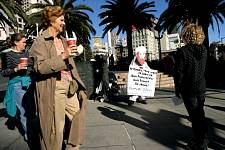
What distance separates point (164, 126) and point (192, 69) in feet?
7.60

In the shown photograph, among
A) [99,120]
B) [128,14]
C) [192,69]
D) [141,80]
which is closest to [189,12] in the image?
[128,14]

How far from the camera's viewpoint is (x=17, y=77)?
5.62 meters

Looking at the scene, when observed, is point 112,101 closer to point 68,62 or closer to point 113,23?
point 68,62

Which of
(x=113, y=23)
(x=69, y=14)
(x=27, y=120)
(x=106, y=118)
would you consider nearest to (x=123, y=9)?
(x=113, y=23)

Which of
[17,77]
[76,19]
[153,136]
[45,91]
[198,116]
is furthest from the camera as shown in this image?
[76,19]

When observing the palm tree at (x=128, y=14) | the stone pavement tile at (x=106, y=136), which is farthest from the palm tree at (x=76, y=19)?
the stone pavement tile at (x=106, y=136)

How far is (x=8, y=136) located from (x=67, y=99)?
295 cm

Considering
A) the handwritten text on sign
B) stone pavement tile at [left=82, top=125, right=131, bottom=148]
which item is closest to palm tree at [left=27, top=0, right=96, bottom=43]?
the handwritten text on sign

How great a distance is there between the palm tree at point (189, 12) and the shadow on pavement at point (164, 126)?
53.3 ft

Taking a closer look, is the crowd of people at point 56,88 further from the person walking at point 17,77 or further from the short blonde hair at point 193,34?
the short blonde hair at point 193,34

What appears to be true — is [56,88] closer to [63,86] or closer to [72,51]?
[63,86]

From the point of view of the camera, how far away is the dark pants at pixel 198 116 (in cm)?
493

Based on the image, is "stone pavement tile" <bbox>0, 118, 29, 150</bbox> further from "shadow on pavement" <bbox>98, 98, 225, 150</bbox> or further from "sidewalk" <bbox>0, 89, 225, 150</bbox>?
"shadow on pavement" <bbox>98, 98, 225, 150</bbox>

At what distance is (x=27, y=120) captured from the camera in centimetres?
535
